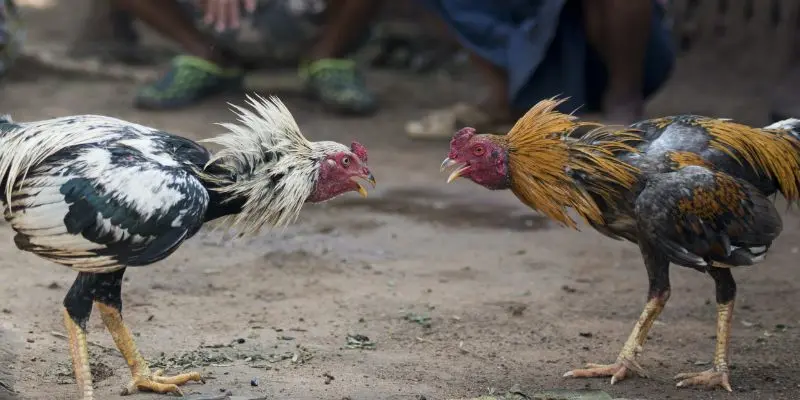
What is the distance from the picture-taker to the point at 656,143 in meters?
3.78

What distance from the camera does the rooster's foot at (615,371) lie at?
388 centimetres

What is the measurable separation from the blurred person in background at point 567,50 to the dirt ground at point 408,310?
893mm

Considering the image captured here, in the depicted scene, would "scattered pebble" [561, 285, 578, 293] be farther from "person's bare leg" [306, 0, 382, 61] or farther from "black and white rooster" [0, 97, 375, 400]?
"person's bare leg" [306, 0, 382, 61]

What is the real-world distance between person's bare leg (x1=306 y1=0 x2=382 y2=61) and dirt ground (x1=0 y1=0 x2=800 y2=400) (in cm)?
210

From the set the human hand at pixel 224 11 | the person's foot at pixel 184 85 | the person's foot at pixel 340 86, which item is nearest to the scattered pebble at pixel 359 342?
the human hand at pixel 224 11

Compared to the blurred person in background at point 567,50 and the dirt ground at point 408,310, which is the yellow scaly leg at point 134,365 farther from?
the blurred person in background at point 567,50

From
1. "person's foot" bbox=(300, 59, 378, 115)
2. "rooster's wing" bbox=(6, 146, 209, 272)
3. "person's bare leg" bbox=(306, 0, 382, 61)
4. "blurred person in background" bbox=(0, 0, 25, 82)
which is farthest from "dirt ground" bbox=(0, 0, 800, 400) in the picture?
"blurred person in background" bbox=(0, 0, 25, 82)

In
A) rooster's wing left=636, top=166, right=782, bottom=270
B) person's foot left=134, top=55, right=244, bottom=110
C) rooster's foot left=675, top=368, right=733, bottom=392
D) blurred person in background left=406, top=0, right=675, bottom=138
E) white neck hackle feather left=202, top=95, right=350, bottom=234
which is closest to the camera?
white neck hackle feather left=202, top=95, right=350, bottom=234

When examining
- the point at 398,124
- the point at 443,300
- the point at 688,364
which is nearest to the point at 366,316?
the point at 443,300

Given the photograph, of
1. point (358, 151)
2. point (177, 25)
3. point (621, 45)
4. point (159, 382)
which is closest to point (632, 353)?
point (358, 151)

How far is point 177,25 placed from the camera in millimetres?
8336

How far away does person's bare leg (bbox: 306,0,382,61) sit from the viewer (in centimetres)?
826

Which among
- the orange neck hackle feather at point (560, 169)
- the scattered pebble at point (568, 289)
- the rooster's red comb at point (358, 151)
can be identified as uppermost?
the rooster's red comb at point (358, 151)

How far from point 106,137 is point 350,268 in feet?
6.42
